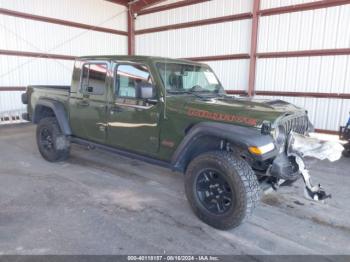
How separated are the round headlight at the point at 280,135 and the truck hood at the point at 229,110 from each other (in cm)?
11

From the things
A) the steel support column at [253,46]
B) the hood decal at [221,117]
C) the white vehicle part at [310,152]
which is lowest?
the white vehicle part at [310,152]

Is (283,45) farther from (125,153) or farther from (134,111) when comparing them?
(125,153)

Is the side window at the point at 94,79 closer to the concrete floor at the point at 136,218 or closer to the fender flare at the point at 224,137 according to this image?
the concrete floor at the point at 136,218

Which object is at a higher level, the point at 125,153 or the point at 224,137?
the point at 224,137

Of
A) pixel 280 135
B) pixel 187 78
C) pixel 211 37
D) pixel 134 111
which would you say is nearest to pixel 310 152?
pixel 280 135

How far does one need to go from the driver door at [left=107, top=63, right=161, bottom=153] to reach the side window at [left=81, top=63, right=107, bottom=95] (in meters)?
0.28

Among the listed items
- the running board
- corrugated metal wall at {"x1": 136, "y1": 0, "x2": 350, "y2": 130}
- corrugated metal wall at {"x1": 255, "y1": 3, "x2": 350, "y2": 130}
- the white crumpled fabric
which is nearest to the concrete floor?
the running board

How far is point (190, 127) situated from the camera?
306 cm

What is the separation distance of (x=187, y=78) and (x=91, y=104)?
150cm

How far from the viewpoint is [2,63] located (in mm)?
8875

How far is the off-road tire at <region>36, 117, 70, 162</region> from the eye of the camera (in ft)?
14.9

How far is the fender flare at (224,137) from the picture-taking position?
2482 millimetres

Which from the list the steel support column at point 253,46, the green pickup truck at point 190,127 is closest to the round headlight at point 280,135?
the green pickup truck at point 190,127

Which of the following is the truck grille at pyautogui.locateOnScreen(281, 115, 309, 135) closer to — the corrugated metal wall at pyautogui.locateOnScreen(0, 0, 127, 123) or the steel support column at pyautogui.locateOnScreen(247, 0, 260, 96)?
the steel support column at pyautogui.locateOnScreen(247, 0, 260, 96)
